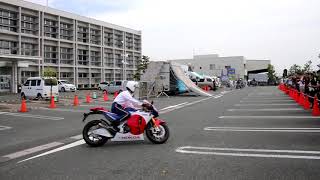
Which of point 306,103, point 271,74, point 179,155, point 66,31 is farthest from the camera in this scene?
point 271,74

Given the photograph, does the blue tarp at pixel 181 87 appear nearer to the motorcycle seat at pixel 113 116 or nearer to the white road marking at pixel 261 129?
the white road marking at pixel 261 129

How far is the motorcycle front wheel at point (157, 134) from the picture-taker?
8367 mm

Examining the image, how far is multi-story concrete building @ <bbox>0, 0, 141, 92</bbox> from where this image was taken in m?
46.7

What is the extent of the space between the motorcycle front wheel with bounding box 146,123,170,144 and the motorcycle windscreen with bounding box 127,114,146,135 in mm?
206

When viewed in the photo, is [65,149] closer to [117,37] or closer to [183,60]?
[117,37]

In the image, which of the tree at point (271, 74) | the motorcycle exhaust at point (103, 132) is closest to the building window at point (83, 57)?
the tree at point (271, 74)

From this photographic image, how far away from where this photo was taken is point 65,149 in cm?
811

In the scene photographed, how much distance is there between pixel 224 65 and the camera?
98.4 m

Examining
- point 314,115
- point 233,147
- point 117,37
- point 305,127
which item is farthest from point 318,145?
point 117,37

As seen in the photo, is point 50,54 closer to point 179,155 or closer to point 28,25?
point 28,25

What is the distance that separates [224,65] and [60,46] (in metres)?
54.2

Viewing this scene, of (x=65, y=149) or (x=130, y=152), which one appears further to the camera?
(x=65, y=149)

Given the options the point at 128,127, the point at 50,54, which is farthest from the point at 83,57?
the point at 128,127

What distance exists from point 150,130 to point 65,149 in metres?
2.05
